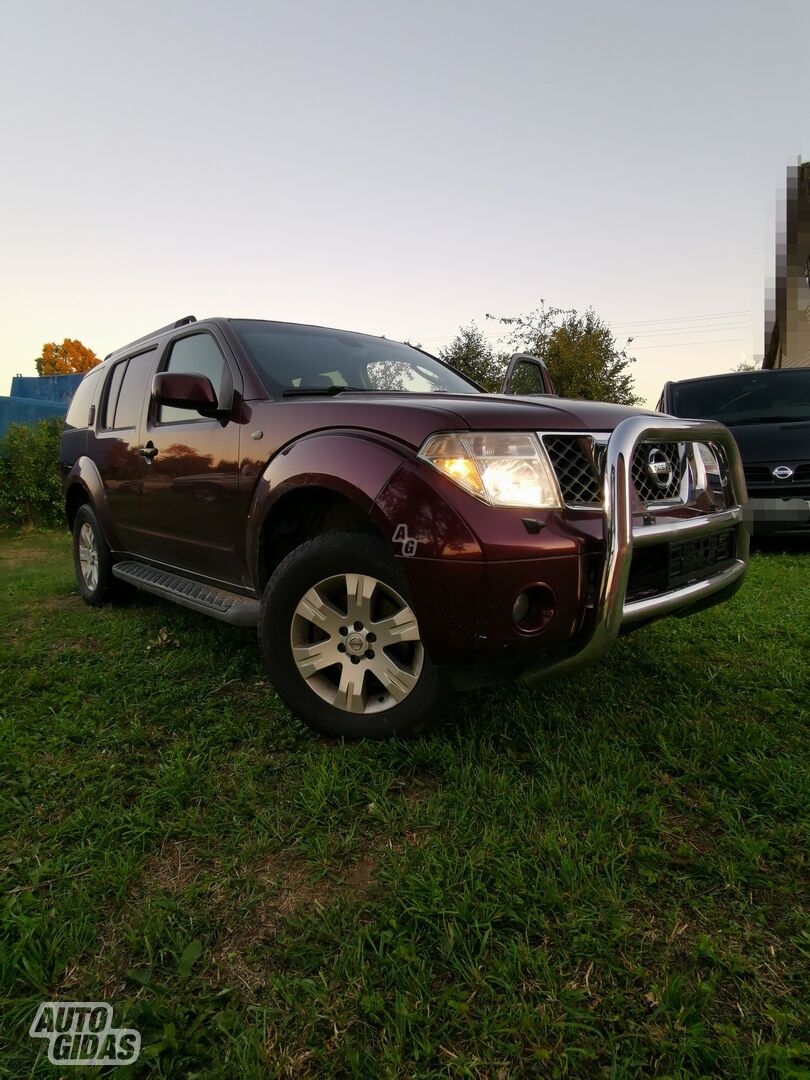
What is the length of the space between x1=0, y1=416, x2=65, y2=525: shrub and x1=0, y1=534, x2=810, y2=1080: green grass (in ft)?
27.6

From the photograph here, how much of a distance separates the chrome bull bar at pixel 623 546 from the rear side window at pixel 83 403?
4.18 meters

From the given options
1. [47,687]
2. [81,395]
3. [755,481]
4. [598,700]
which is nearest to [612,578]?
[598,700]

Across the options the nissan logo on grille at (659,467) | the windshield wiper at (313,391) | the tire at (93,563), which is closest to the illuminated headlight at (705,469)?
the nissan logo on grille at (659,467)

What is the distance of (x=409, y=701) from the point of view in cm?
218

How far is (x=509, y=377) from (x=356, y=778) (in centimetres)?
219

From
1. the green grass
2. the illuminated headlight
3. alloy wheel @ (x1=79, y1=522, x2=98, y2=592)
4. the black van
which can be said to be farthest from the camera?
the black van

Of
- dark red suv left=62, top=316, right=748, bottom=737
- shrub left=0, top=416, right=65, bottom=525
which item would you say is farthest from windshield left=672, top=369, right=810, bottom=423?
shrub left=0, top=416, right=65, bottom=525

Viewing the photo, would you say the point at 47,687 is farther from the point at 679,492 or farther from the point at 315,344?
the point at 679,492

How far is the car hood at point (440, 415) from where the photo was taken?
1.99 m

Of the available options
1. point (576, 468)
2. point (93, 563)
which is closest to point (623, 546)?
point (576, 468)

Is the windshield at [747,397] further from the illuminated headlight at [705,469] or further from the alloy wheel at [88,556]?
the alloy wheel at [88,556]

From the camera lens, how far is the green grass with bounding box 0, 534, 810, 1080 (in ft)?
4.06

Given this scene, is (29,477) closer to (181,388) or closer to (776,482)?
(181,388)

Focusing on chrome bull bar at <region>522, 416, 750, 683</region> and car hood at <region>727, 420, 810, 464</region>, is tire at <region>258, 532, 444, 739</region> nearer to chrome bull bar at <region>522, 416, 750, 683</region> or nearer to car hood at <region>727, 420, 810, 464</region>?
chrome bull bar at <region>522, 416, 750, 683</region>
